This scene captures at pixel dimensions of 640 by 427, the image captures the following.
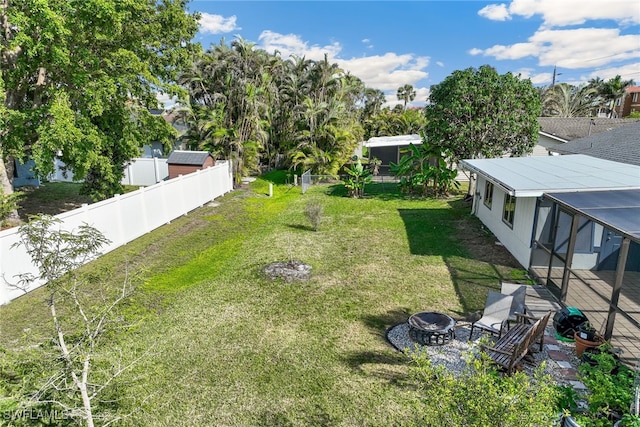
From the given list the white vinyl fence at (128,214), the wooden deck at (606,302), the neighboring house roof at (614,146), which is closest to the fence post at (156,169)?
the white vinyl fence at (128,214)

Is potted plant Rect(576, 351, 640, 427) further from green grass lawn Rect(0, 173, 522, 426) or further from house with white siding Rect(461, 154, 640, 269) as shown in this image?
house with white siding Rect(461, 154, 640, 269)

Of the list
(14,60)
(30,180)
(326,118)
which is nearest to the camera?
(14,60)

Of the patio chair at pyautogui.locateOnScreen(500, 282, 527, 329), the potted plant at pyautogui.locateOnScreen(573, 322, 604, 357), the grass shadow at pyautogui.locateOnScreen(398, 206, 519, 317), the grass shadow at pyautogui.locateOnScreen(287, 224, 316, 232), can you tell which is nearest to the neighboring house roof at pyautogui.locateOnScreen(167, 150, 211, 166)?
the grass shadow at pyautogui.locateOnScreen(287, 224, 316, 232)

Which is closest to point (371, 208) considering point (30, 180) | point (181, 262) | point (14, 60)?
point (181, 262)

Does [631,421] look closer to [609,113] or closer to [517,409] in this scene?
[517,409]

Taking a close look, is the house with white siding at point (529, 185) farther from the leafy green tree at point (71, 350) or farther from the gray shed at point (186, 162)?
the gray shed at point (186, 162)

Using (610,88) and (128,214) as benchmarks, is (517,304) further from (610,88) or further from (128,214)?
(610,88)

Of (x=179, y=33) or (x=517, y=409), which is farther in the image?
(x=179, y=33)
